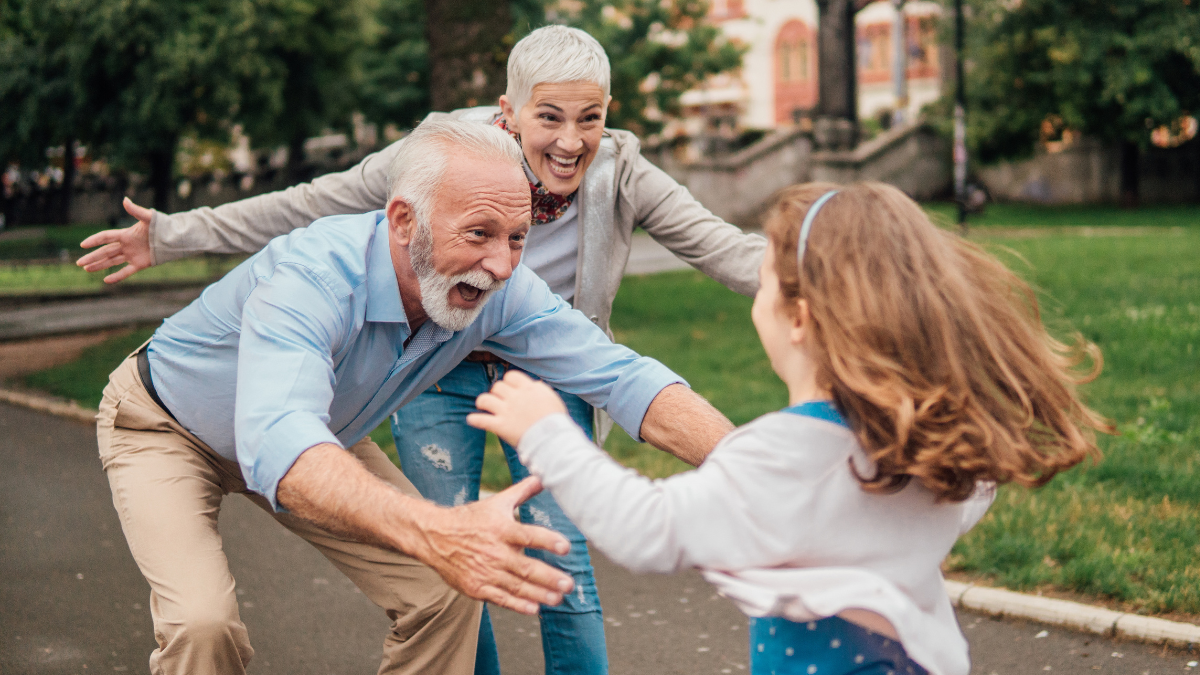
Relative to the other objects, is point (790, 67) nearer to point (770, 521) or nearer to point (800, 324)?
point (800, 324)

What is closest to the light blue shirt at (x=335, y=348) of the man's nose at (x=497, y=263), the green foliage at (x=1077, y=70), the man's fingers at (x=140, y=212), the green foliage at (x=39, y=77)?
the man's nose at (x=497, y=263)

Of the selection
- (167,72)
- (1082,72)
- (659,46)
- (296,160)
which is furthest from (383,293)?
(296,160)

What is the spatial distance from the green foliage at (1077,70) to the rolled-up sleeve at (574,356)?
25972mm

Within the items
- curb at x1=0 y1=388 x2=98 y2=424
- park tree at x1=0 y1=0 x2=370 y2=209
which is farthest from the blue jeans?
park tree at x1=0 y1=0 x2=370 y2=209

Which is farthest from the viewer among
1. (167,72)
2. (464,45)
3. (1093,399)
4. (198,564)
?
(167,72)

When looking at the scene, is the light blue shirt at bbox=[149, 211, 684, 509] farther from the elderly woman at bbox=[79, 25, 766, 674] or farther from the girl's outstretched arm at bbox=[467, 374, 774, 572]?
the girl's outstretched arm at bbox=[467, 374, 774, 572]

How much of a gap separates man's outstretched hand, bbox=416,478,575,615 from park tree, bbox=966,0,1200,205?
26.7 meters

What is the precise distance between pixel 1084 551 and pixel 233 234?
347cm

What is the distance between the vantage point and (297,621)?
4668 millimetres

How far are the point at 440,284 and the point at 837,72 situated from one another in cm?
2672

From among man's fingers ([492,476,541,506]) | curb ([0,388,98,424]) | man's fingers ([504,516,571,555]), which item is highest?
man's fingers ([492,476,541,506])

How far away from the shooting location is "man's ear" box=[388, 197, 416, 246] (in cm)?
268

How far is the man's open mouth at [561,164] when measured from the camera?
11.1ft

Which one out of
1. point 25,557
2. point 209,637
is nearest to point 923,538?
point 209,637
